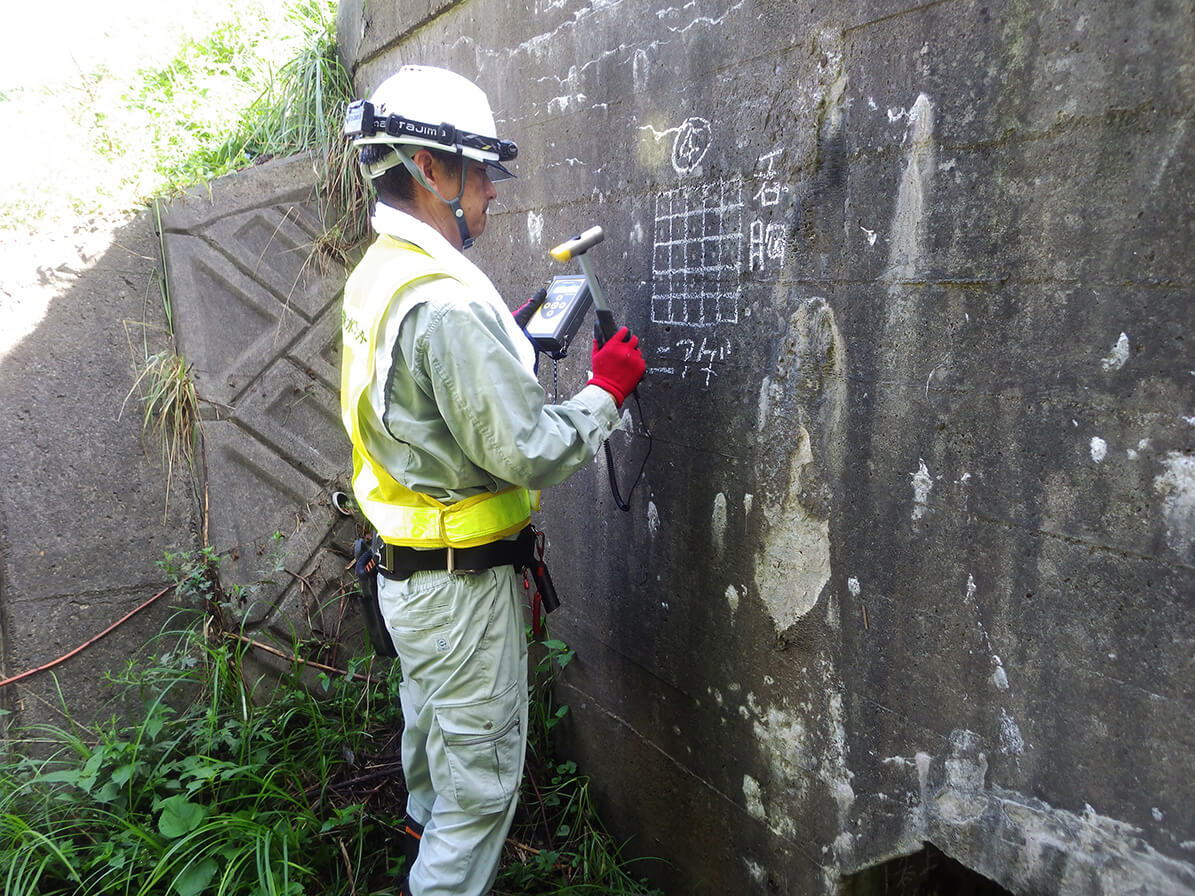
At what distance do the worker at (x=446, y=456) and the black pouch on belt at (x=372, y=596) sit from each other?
0.10 m

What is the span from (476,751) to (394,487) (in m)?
0.68

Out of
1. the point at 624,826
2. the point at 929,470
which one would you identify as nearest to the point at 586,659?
the point at 624,826

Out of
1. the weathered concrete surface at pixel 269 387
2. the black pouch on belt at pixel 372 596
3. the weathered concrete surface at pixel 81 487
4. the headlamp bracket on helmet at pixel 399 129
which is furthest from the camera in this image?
the weathered concrete surface at pixel 269 387

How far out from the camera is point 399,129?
1883 millimetres

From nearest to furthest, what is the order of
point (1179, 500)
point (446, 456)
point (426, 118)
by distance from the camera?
point (1179, 500)
point (446, 456)
point (426, 118)

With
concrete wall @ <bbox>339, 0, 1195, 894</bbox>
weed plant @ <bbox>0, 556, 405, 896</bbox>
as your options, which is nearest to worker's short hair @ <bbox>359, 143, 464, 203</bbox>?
concrete wall @ <bbox>339, 0, 1195, 894</bbox>

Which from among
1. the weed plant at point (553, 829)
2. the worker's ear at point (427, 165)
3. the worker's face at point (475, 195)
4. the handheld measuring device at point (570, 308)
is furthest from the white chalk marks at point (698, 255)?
the weed plant at point (553, 829)

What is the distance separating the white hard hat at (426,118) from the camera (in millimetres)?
1898

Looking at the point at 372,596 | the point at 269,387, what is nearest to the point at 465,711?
the point at 372,596

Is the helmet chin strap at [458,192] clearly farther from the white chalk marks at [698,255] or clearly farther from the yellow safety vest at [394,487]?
the white chalk marks at [698,255]

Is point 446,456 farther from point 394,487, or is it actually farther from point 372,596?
point 372,596

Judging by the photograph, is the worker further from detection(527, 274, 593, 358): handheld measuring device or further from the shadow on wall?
the shadow on wall

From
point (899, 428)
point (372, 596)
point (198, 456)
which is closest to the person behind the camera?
point (899, 428)

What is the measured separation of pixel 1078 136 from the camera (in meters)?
1.21
